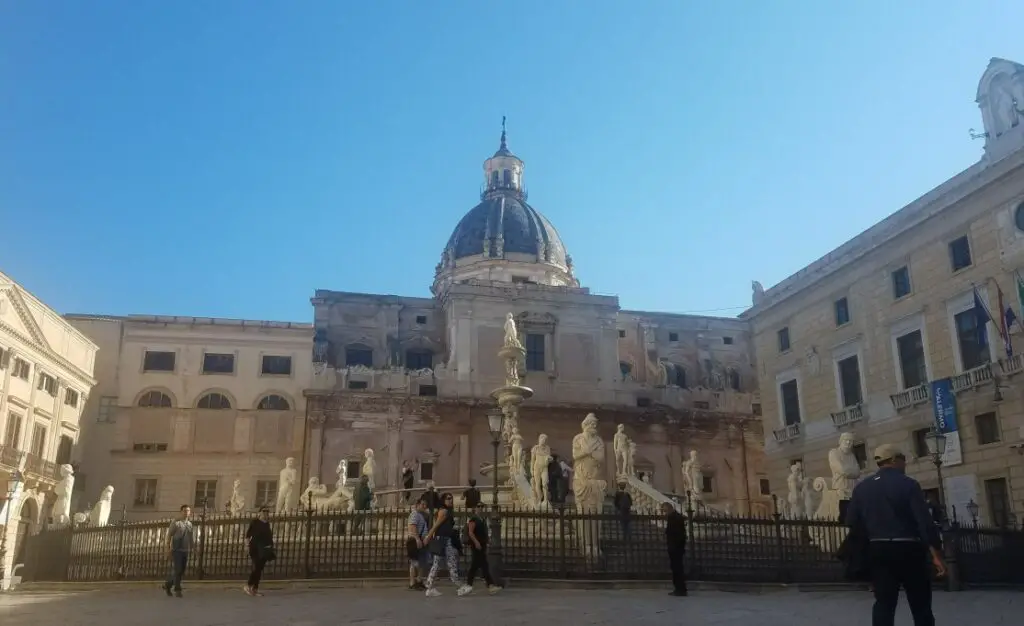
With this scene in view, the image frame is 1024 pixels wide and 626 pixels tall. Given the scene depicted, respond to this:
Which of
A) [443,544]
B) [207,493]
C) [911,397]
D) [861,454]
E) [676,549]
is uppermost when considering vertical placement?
[911,397]

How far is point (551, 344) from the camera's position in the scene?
152 feet

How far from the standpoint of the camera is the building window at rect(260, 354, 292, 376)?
43.8m

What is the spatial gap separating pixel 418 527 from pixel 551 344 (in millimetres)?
33549

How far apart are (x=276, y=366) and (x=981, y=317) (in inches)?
1226

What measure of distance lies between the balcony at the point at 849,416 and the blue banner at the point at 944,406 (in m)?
3.30

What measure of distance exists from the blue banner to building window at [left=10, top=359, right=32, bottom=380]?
32840mm

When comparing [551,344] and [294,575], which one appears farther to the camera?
[551,344]

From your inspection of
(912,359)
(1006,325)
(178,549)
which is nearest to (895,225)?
(912,359)

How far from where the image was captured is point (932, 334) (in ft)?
87.5

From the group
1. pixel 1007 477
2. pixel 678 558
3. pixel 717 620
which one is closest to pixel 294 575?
pixel 678 558

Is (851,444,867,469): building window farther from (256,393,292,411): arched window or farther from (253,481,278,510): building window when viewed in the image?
(256,393,292,411): arched window

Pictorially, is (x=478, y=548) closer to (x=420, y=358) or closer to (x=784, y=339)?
(x=784, y=339)

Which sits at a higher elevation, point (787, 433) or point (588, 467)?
point (787, 433)

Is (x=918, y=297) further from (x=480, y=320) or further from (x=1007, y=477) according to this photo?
(x=480, y=320)
